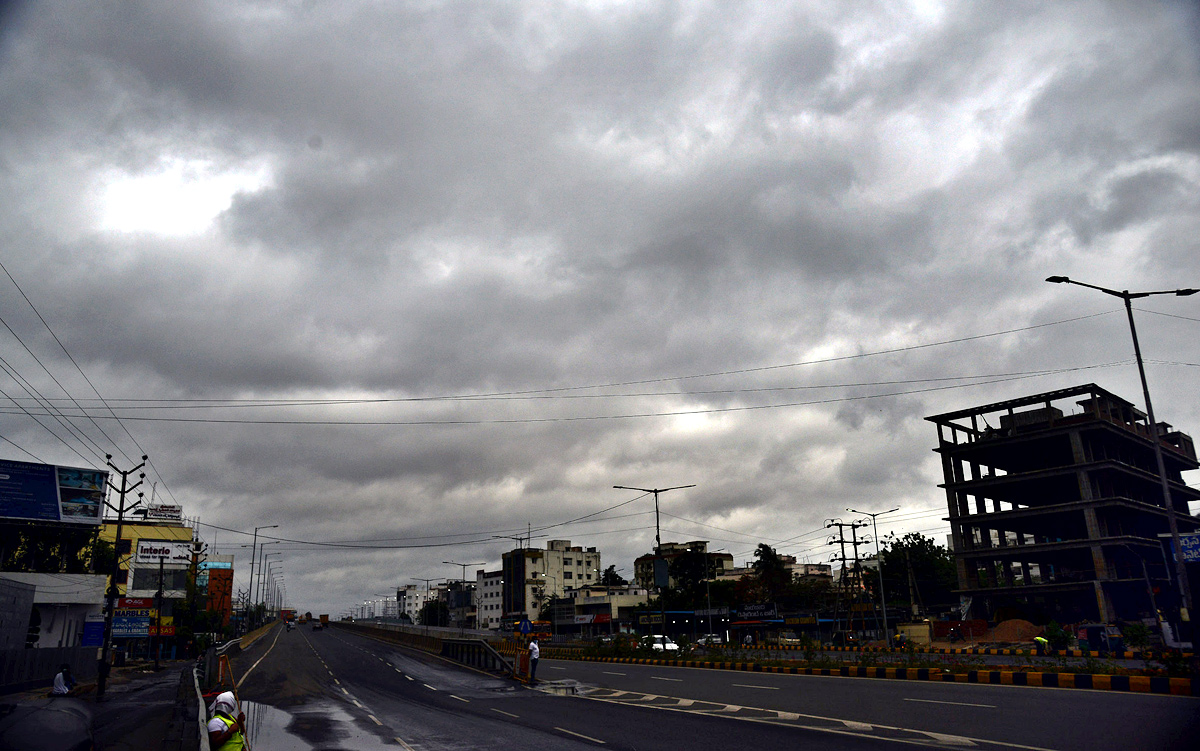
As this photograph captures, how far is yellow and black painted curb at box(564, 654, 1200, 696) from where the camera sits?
63.5ft

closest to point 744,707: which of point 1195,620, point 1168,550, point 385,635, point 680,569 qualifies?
point 1195,620

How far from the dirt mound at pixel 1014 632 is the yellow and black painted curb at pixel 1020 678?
35.4 m

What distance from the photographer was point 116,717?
23469mm

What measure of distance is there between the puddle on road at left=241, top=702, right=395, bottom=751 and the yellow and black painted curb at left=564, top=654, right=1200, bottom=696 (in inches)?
750

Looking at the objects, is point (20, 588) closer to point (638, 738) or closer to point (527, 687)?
point (527, 687)

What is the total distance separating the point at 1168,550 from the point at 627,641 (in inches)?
1352

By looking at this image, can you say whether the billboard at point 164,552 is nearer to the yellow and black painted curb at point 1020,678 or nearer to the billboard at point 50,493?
the billboard at point 50,493

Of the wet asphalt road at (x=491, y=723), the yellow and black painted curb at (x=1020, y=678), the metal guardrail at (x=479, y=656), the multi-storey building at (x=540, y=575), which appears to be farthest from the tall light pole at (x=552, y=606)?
the wet asphalt road at (x=491, y=723)

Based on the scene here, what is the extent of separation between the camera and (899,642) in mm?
54156

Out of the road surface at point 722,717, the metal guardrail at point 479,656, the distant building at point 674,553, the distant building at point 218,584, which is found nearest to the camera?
the road surface at point 722,717

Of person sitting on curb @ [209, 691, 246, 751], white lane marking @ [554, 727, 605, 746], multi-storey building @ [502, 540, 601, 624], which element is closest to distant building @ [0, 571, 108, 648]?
white lane marking @ [554, 727, 605, 746]

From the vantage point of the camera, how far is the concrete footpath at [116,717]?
8.52 metres

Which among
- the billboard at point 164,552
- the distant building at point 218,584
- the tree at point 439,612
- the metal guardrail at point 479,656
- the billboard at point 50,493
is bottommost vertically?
the tree at point 439,612

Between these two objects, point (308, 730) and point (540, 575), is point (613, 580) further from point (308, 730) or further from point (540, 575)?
point (308, 730)
